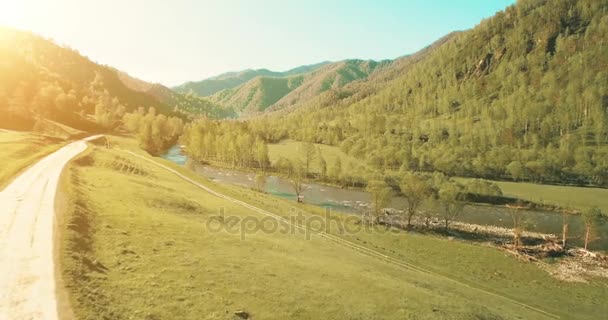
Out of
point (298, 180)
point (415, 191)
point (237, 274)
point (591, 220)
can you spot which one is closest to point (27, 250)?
point (237, 274)

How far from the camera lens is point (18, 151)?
70938mm

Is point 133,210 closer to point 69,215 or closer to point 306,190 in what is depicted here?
point 69,215

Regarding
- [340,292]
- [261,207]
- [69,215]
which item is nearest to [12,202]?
[69,215]

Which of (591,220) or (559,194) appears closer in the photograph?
(591,220)

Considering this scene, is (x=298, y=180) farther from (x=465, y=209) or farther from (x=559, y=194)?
(x=559, y=194)

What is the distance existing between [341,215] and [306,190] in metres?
45.6

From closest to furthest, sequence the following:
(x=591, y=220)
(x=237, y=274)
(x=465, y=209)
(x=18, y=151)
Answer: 1. (x=237, y=274)
2. (x=18, y=151)
3. (x=591, y=220)
4. (x=465, y=209)

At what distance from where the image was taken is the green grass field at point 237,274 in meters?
23.9

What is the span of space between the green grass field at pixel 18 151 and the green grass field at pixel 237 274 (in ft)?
27.4

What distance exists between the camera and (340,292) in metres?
31.0

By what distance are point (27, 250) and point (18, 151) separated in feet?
191

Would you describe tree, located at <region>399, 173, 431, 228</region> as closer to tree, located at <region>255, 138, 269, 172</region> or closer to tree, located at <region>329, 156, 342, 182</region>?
tree, located at <region>329, 156, 342, 182</region>

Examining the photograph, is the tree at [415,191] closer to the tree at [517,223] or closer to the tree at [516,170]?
the tree at [517,223]

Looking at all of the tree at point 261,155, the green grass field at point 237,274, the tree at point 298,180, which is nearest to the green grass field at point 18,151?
the green grass field at point 237,274
